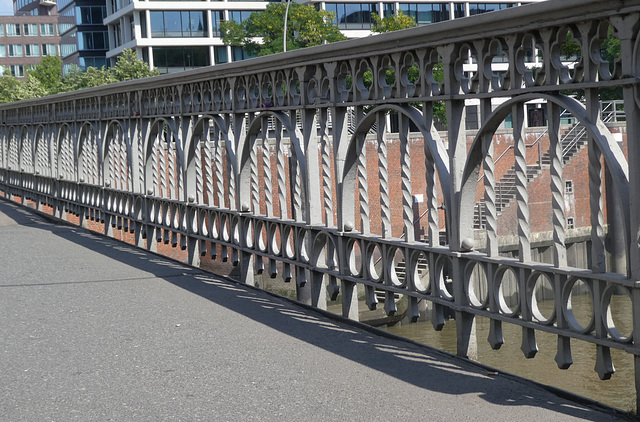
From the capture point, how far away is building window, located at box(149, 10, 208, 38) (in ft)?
228

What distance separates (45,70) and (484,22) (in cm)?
8561

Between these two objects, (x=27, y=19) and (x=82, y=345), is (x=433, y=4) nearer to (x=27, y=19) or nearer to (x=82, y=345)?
(x=82, y=345)

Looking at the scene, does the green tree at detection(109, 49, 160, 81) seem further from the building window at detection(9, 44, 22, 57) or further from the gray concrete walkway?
the building window at detection(9, 44, 22, 57)

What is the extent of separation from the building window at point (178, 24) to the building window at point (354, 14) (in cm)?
972

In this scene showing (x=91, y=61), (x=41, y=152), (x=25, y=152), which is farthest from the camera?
(x=91, y=61)

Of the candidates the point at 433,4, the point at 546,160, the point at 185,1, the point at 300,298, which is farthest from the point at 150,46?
the point at 300,298

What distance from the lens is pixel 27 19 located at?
5103 inches

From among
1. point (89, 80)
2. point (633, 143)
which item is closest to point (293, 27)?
point (89, 80)

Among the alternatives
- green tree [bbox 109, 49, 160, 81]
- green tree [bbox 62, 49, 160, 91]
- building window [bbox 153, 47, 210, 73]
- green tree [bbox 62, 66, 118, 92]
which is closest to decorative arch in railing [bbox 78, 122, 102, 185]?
green tree [bbox 62, 66, 118, 92]

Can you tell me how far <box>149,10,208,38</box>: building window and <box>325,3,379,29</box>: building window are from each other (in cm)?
972

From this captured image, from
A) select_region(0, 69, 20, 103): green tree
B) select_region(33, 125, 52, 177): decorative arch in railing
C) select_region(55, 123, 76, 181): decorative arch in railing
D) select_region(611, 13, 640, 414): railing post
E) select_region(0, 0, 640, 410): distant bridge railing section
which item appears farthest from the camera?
select_region(0, 69, 20, 103): green tree

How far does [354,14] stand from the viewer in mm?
69062

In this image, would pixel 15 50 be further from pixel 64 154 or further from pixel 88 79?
pixel 64 154

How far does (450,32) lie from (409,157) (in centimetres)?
120
